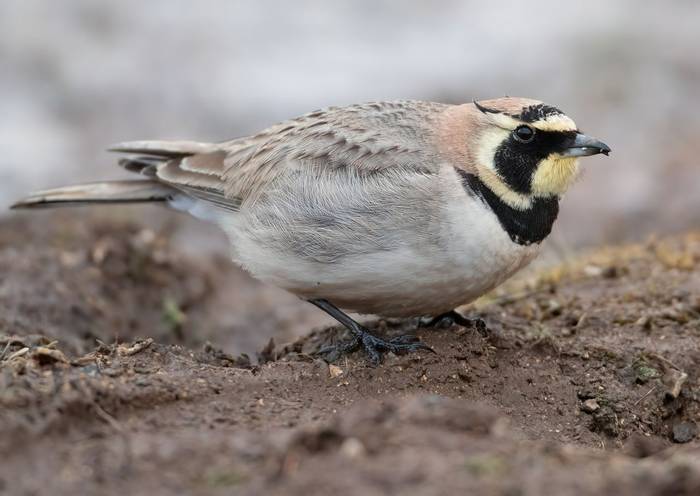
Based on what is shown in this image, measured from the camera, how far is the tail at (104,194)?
23.9 feet

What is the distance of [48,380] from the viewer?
462cm

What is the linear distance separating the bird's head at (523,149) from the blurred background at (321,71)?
5.93 meters

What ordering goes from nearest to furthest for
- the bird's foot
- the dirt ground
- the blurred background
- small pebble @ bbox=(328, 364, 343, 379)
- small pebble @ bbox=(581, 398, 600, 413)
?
the dirt ground → small pebble @ bbox=(328, 364, 343, 379) → small pebble @ bbox=(581, 398, 600, 413) → the bird's foot → the blurred background

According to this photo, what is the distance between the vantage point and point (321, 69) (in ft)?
50.7

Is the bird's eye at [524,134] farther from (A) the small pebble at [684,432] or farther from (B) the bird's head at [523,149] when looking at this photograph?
(A) the small pebble at [684,432]

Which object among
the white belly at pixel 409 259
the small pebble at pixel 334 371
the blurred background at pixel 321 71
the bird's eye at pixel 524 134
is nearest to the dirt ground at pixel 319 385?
the small pebble at pixel 334 371

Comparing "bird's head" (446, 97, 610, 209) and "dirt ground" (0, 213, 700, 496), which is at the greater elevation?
"bird's head" (446, 97, 610, 209)

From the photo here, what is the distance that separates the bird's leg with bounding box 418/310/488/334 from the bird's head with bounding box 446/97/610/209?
0.85 metres

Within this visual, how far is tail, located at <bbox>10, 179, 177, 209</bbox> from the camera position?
7.28 meters

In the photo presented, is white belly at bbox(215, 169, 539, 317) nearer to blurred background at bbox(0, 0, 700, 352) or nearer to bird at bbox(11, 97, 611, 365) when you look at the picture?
bird at bbox(11, 97, 611, 365)

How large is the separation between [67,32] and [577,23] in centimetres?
824

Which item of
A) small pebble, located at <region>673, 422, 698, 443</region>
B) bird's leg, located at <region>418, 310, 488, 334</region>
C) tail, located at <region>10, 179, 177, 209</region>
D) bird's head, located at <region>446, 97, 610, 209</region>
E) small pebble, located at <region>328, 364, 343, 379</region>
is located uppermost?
bird's head, located at <region>446, 97, 610, 209</region>

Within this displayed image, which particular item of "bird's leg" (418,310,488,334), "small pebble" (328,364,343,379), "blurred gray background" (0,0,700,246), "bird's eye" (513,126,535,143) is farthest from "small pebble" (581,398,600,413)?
"blurred gray background" (0,0,700,246)

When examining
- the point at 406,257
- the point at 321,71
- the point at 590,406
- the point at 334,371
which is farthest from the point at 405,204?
the point at 321,71
